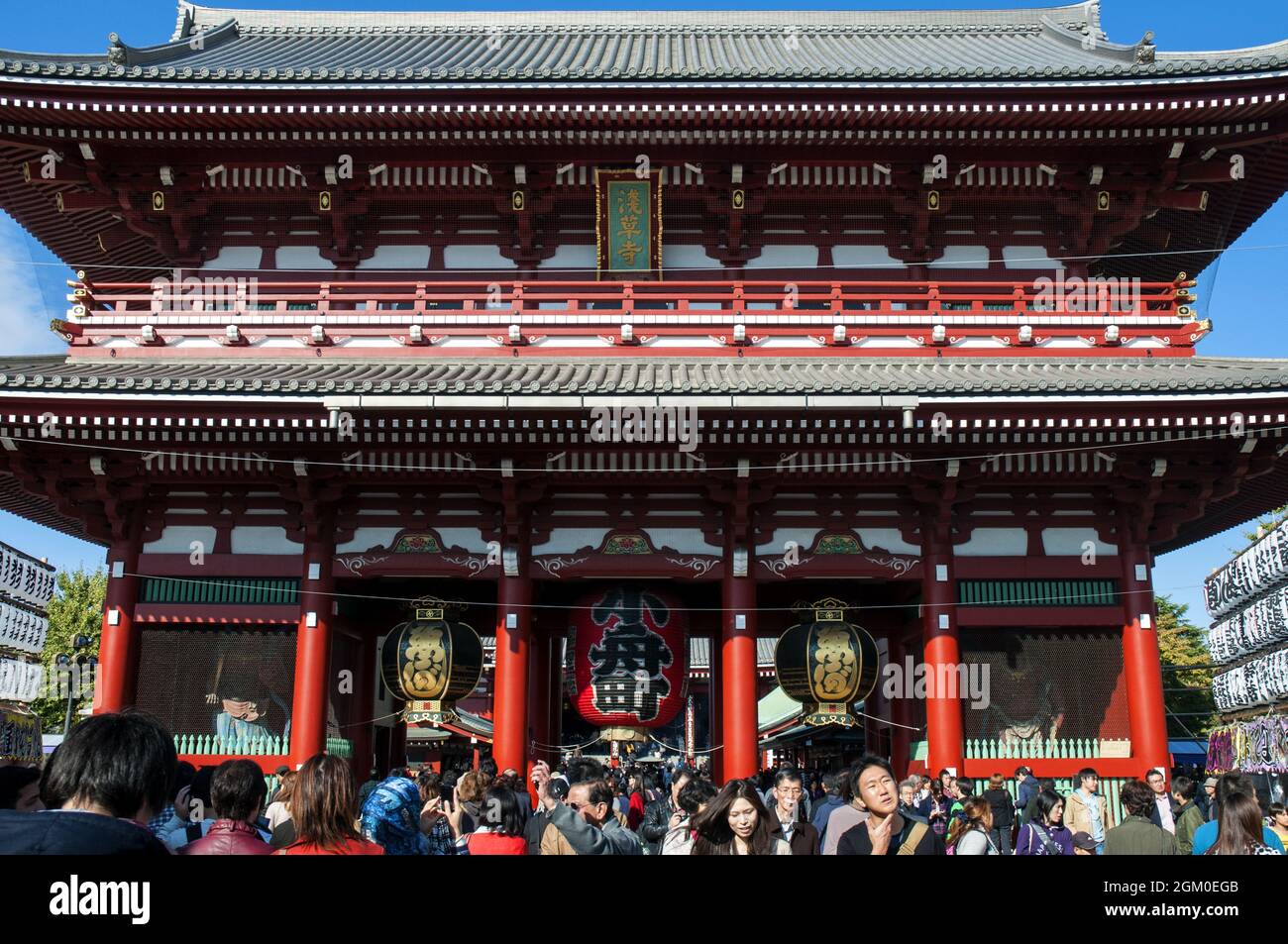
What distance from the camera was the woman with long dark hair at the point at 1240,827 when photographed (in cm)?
527

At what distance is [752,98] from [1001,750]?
995 centimetres

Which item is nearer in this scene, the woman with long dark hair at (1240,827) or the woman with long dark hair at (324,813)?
the woman with long dark hair at (324,813)

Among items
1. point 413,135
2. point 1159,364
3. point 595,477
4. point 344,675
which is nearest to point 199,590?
point 344,675

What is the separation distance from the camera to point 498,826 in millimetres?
6238

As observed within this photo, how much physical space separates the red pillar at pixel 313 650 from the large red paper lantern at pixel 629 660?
3.59m

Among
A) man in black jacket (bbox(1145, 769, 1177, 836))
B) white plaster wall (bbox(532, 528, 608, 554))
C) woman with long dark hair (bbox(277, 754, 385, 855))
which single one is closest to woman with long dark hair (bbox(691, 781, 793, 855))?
woman with long dark hair (bbox(277, 754, 385, 855))

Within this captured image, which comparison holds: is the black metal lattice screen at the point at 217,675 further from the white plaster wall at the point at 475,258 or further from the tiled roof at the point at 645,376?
the white plaster wall at the point at 475,258

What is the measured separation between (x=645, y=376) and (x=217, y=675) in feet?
25.0

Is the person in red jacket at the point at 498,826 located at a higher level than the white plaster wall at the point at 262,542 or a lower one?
lower

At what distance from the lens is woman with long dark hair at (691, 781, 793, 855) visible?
17.5 ft

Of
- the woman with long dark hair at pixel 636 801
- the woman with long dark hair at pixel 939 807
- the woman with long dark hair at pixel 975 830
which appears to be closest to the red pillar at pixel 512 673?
the woman with long dark hair at pixel 636 801

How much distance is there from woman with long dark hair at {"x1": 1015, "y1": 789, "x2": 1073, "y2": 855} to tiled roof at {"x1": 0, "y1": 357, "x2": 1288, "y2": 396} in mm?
5314

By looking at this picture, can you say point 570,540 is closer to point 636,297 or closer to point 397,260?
point 636,297

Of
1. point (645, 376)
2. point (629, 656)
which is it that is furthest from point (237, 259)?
point (629, 656)
